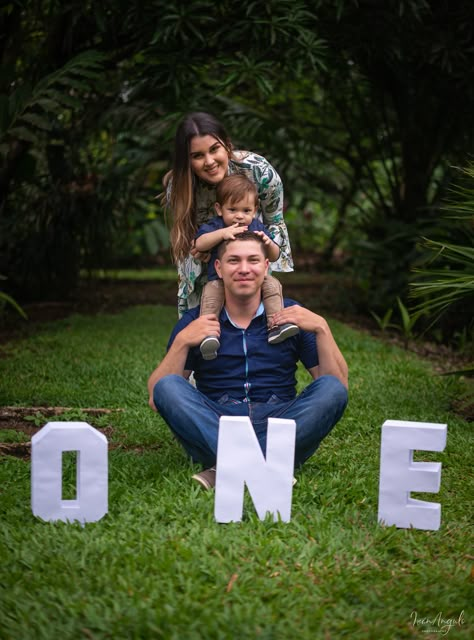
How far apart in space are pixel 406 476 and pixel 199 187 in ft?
5.46

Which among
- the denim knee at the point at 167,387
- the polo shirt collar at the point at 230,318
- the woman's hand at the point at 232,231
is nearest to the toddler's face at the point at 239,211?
the woman's hand at the point at 232,231

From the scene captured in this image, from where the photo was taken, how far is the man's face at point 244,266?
3361 millimetres

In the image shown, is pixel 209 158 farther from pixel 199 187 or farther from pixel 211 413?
pixel 211 413

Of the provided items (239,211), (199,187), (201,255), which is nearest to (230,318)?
(201,255)

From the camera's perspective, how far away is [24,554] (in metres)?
2.71

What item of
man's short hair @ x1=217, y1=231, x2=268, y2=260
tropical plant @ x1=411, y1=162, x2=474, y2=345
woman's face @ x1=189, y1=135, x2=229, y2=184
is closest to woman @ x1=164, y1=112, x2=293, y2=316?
woman's face @ x1=189, y1=135, x2=229, y2=184

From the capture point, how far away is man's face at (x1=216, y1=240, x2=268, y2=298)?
3.36 metres

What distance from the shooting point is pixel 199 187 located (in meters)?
3.84

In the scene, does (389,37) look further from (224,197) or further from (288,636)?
(288,636)

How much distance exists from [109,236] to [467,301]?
163 inches

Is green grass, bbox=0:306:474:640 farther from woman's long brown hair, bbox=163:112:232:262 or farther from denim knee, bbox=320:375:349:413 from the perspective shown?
woman's long brown hair, bbox=163:112:232:262

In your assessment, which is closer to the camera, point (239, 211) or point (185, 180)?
point (239, 211)

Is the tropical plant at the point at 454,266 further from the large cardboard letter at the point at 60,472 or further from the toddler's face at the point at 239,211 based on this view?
the large cardboard letter at the point at 60,472

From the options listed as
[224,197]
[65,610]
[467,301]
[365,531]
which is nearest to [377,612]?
[365,531]
